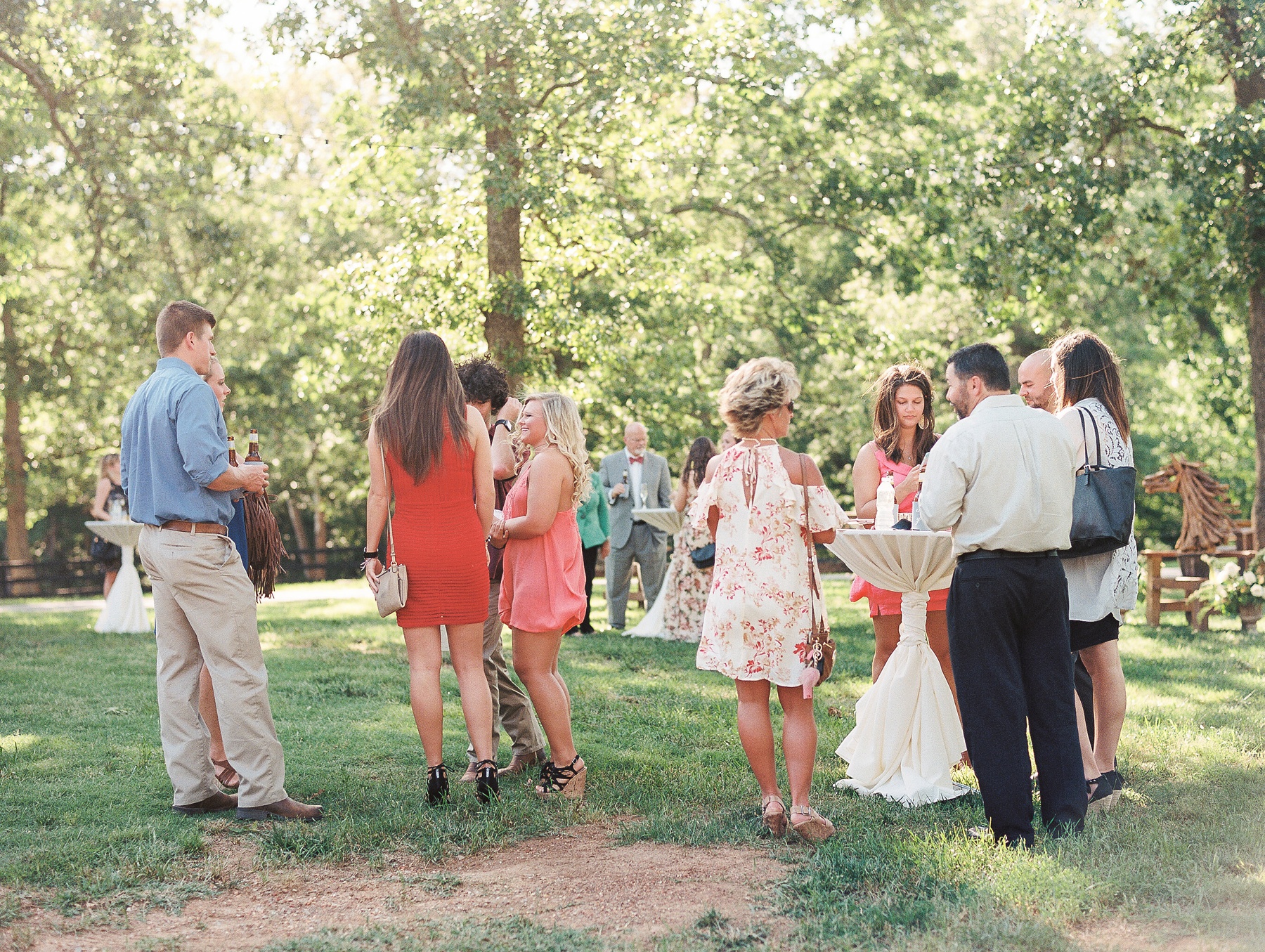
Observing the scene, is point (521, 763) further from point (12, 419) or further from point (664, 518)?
point (12, 419)

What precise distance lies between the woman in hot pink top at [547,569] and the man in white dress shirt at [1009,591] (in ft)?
5.59

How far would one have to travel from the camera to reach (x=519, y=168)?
14.7 m

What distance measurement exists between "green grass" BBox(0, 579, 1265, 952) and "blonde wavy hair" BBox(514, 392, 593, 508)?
1.49m

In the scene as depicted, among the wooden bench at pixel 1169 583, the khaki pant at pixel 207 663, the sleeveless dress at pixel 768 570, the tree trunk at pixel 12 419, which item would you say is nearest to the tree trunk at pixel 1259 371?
the wooden bench at pixel 1169 583

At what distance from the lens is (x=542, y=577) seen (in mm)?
5363

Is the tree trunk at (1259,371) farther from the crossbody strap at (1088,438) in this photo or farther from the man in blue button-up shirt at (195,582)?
the man in blue button-up shirt at (195,582)

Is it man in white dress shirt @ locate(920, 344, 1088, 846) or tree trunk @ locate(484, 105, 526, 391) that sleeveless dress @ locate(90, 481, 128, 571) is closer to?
tree trunk @ locate(484, 105, 526, 391)

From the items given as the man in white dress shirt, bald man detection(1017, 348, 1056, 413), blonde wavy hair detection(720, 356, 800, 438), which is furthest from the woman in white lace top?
blonde wavy hair detection(720, 356, 800, 438)

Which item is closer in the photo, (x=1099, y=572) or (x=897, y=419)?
(x=1099, y=572)

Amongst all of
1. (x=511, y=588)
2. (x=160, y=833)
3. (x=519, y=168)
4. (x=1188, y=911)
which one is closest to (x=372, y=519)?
(x=511, y=588)

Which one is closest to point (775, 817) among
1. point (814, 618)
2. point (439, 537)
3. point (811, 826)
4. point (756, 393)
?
point (811, 826)

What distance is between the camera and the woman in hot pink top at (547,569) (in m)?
5.31

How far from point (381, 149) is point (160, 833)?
543 inches

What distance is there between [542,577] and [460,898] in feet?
5.52
